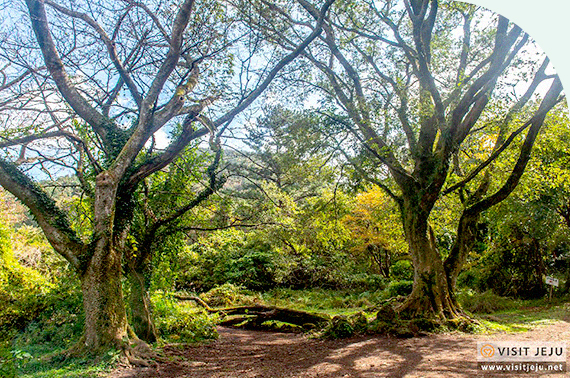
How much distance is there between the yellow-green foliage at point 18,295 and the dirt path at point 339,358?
346cm

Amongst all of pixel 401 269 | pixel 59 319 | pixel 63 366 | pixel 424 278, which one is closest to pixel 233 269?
pixel 401 269

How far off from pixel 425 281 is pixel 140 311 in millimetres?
6410

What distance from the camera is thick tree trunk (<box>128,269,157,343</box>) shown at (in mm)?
7082

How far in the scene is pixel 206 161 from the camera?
856cm

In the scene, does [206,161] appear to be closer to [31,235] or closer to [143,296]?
[143,296]

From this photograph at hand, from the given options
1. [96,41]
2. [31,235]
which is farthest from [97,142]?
[31,235]

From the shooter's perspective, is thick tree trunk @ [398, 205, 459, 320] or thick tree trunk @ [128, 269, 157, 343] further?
thick tree trunk @ [398, 205, 459, 320]

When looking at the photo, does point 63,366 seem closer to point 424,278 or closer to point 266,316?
point 266,316

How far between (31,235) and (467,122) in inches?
555

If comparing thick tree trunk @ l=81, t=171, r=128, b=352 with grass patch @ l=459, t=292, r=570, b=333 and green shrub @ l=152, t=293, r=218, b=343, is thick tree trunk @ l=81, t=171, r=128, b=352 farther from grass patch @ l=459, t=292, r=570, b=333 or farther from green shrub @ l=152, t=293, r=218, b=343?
grass patch @ l=459, t=292, r=570, b=333

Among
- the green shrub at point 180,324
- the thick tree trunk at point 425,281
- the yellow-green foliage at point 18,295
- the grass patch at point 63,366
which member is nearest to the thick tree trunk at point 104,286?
the grass patch at point 63,366

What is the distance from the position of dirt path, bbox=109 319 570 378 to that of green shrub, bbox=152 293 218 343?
427 mm

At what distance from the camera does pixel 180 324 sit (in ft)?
27.6

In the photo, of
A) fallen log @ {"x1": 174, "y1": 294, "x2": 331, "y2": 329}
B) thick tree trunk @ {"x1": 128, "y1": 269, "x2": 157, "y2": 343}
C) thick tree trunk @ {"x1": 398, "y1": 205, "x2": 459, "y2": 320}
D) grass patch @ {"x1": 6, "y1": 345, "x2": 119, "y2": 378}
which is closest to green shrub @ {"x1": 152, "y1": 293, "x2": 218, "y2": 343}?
thick tree trunk @ {"x1": 128, "y1": 269, "x2": 157, "y2": 343}
